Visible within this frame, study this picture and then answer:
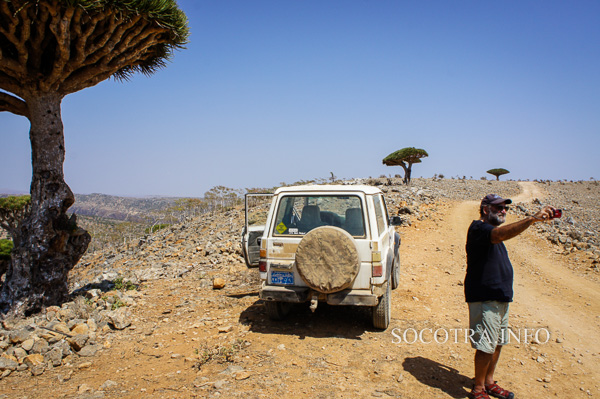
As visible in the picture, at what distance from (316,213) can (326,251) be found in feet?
2.89

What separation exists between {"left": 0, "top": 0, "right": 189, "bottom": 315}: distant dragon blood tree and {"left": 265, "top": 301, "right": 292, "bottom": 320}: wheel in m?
4.21

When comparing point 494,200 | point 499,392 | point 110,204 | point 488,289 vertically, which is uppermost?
point 494,200

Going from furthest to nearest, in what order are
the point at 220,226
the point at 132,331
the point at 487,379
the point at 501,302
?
the point at 220,226, the point at 132,331, the point at 487,379, the point at 501,302

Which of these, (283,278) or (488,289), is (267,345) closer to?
(283,278)

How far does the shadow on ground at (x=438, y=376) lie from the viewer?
3797 millimetres

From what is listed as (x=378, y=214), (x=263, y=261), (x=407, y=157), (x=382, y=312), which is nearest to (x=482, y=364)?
(x=382, y=312)

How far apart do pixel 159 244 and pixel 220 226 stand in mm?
3134

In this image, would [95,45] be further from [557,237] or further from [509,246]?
[557,237]

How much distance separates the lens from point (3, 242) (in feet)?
28.2

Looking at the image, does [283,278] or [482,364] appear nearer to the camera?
[482,364]

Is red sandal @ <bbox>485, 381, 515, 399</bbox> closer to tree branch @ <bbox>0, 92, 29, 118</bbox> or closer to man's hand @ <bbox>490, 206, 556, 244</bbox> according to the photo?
man's hand @ <bbox>490, 206, 556, 244</bbox>

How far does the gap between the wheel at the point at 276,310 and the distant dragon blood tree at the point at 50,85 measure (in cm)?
421

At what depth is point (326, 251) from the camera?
183 inches

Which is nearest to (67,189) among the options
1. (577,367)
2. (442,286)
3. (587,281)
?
(442,286)
